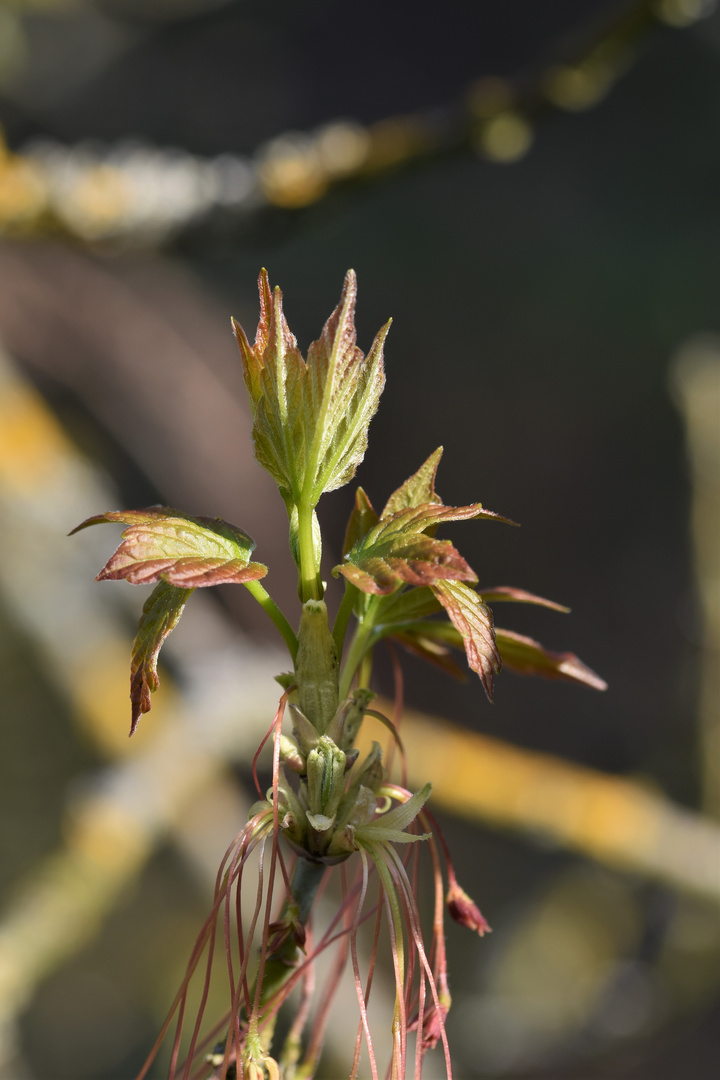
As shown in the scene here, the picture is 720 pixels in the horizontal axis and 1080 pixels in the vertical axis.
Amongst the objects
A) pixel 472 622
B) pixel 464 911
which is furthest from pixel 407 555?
pixel 464 911

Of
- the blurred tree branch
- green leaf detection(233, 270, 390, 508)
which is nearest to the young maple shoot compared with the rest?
green leaf detection(233, 270, 390, 508)

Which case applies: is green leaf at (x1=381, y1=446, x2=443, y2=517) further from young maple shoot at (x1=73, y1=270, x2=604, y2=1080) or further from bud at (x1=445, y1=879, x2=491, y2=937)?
bud at (x1=445, y1=879, x2=491, y2=937)

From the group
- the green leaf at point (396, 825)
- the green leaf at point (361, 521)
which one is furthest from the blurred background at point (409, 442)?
the green leaf at point (396, 825)

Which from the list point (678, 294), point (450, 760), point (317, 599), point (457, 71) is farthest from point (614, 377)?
point (317, 599)

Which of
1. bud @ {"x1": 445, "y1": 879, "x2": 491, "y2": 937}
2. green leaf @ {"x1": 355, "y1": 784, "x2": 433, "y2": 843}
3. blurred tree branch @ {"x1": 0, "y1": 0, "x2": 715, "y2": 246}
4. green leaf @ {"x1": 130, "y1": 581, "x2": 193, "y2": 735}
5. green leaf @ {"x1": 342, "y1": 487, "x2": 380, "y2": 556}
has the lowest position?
bud @ {"x1": 445, "y1": 879, "x2": 491, "y2": 937}

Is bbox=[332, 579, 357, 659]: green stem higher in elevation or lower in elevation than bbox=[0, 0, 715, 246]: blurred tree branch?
lower

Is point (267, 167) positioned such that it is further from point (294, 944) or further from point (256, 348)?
point (294, 944)

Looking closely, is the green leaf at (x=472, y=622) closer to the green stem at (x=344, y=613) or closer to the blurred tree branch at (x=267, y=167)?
the green stem at (x=344, y=613)

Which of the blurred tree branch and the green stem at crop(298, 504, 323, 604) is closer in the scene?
the green stem at crop(298, 504, 323, 604)

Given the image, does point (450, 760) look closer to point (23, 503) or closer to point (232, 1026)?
point (23, 503)
